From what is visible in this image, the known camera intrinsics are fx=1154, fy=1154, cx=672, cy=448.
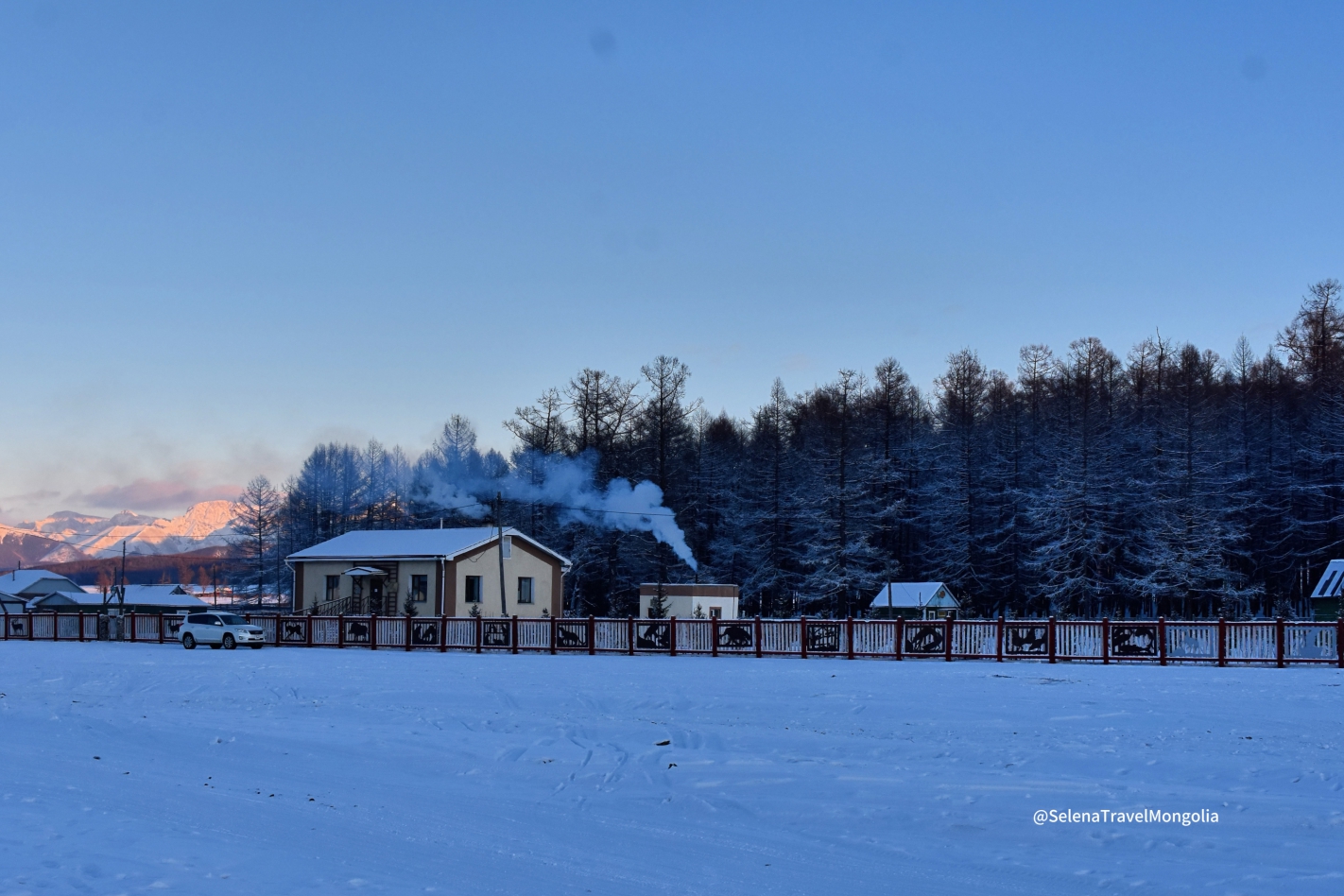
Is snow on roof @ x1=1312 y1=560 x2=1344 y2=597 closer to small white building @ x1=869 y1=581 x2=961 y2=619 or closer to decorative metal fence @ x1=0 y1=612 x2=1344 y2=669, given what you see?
small white building @ x1=869 y1=581 x2=961 y2=619

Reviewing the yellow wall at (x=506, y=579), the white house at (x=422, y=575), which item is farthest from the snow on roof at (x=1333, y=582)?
the yellow wall at (x=506, y=579)

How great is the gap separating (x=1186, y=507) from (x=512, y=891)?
60.7m

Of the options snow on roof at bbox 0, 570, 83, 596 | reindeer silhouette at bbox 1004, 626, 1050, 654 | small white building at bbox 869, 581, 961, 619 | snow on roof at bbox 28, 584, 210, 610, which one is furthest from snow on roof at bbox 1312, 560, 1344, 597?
snow on roof at bbox 0, 570, 83, 596

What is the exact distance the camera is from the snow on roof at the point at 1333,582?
161 feet

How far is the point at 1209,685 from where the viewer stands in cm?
2442

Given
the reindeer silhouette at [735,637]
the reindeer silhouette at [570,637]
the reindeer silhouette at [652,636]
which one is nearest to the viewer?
the reindeer silhouette at [735,637]

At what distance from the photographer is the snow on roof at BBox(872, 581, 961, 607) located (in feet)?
210

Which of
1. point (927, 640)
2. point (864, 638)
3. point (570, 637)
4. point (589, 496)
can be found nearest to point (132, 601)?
point (589, 496)

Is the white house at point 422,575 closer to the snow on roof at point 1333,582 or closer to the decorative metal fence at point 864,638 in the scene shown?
the decorative metal fence at point 864,638

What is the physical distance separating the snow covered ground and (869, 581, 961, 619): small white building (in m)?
40.3

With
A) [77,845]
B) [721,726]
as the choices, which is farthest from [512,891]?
[721,726]

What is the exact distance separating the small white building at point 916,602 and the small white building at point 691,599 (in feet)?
30.8

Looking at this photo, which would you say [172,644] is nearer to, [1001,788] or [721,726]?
[721,726]

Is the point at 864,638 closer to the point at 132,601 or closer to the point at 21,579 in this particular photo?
the point at 132,601
